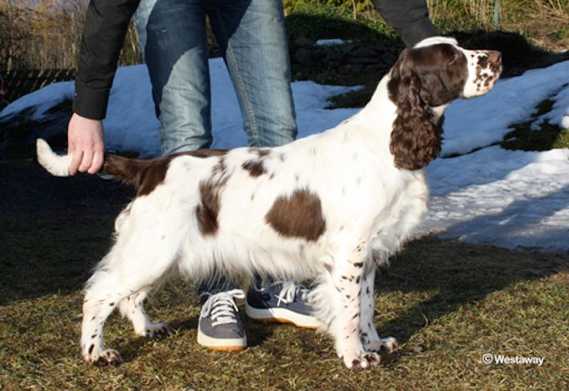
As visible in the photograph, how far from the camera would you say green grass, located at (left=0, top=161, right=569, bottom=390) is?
9.95ft

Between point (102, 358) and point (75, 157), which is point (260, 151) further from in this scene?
point (102, 358)

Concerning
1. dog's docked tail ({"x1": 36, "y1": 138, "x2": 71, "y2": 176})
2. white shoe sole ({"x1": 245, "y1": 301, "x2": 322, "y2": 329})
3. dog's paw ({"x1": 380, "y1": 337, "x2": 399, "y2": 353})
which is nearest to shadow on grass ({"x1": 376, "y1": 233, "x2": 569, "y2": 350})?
dog's paw ({"x1": 380, "y1": 337, "x2": 399, "y2": 353})

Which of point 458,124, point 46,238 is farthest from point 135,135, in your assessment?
point 46,238

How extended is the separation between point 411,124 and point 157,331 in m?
1.41

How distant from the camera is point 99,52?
10.3 ft

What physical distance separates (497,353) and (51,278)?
8.19ft

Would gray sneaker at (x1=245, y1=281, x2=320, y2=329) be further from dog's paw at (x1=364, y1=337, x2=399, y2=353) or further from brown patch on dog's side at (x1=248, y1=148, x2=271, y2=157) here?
brown patch on dog's side at (x1=248, y1=148, x2=271, y2=157)

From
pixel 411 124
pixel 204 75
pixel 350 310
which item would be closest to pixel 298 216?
pixel 350 310

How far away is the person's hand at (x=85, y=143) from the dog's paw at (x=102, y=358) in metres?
0.72

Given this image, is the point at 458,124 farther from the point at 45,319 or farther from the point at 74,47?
the point at 74,47

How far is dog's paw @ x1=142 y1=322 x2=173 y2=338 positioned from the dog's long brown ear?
126cm

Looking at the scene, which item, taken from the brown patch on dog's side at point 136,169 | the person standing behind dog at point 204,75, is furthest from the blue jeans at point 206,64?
the brown patch on dog's side at point 136,169

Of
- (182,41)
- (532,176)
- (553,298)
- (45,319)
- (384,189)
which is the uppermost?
(182,41)

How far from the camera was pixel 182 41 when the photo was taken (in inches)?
134
